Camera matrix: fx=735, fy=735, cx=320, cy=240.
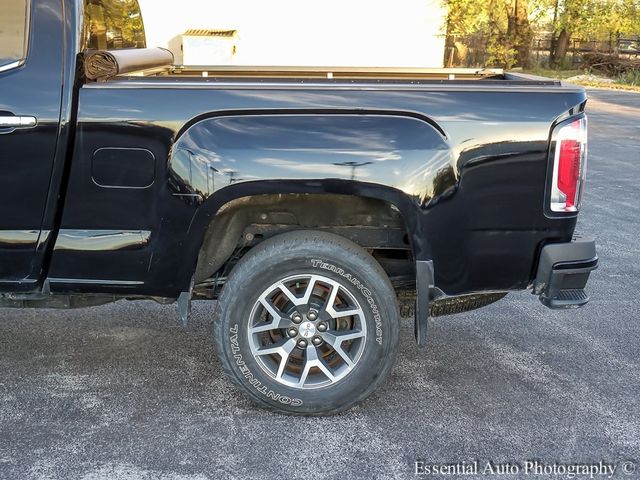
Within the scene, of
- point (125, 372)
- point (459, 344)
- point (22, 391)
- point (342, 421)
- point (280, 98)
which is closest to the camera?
point (280, 98)

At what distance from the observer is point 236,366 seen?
11.4 ft

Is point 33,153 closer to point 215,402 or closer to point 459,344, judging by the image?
point 215,402

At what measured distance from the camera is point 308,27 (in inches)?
813

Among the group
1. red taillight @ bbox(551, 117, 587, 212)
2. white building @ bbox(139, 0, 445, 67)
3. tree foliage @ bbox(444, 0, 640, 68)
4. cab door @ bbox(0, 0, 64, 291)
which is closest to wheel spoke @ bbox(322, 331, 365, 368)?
red taillight @ bbox(551, 117, 587, 212)

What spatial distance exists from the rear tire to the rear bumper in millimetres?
708

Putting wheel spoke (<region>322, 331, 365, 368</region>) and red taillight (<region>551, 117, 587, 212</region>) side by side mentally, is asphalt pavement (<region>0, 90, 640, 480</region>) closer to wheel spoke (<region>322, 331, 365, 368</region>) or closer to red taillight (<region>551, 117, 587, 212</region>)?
wheel spoke (<region>322, 331, 365, 368</region>)

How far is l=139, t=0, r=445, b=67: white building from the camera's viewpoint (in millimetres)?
20109

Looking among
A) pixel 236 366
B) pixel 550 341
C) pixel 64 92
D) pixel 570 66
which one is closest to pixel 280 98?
pixel 64 92

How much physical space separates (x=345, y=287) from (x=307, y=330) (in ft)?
0.96

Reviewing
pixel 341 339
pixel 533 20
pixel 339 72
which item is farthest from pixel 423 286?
pixel 533 20

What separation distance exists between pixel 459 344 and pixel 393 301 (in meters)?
1.25

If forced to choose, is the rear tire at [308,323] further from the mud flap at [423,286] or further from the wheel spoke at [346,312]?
the mud flap at [423,286]

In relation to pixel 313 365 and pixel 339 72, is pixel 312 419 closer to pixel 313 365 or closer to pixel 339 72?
pixel 313 365

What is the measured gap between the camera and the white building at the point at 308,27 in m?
20.1
